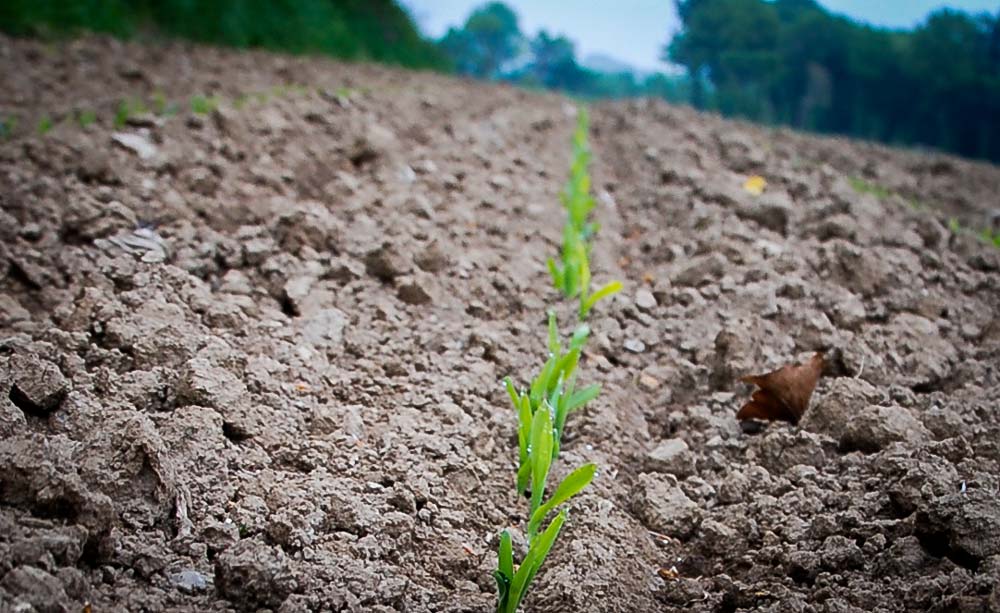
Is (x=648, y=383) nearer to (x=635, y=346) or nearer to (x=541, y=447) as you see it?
(x=635, y=346)

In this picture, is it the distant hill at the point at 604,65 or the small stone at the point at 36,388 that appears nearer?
the small stone at the point at 36,388

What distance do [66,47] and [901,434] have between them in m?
4.90

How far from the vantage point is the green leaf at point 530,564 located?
41.9 inches

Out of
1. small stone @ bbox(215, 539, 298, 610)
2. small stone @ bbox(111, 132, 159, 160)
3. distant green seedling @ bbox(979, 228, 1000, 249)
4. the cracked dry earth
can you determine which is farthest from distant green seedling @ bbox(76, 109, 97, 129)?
distant green seedling @ bbox(979, 228, 1000, 249)

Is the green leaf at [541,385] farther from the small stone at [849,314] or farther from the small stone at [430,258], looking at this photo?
the small stone at [849,314]

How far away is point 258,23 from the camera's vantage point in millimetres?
7141

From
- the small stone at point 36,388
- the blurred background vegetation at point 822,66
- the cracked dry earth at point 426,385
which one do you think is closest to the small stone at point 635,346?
the cracked dry earth at point 426,385

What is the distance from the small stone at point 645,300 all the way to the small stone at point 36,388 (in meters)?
1.51

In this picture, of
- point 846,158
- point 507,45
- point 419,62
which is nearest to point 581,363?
point 846,158

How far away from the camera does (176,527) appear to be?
3.53 ft

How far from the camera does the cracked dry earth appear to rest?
1056 mm

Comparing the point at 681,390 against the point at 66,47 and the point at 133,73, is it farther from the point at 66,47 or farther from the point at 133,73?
the point at 66,47

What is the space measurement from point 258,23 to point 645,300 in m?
6.41

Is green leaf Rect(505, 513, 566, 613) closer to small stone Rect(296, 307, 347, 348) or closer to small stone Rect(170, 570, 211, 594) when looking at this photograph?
small stone Rect(170, 570, 211, 594)
